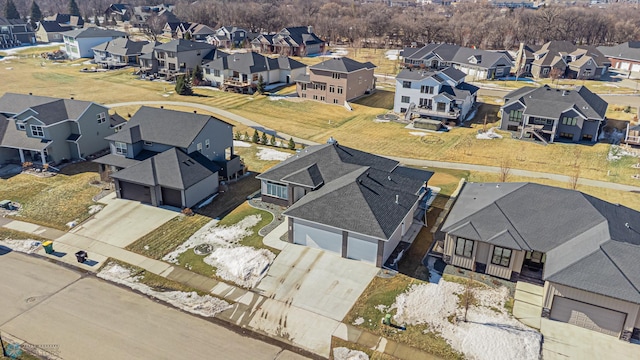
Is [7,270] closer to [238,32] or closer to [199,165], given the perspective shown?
[199,165]

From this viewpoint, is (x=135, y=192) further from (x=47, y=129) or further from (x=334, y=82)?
(x=334, y=82)

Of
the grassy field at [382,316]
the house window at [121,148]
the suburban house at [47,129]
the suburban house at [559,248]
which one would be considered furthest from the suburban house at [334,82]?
the grassy field at [382,316]

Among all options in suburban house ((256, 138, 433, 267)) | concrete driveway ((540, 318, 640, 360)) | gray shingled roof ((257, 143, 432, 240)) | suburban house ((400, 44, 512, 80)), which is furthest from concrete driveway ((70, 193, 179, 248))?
suburban house ((400, 44, 512, 80))

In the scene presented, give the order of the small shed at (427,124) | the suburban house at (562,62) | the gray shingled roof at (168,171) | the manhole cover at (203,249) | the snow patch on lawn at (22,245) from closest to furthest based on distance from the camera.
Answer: the manhole cover at (203,249), the snow patch on lawn at (22,245), the gray shingled roof at (168,171), the small shed at (427,124), the suburban house at (562,62)

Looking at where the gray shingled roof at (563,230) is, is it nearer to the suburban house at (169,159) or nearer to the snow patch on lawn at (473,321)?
the snow patch on lawn at (473,321)

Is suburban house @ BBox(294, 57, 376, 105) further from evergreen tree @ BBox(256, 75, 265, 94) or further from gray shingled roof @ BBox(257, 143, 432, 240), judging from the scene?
gray shingled roof @ BBox(257, 143, 432, 240)
